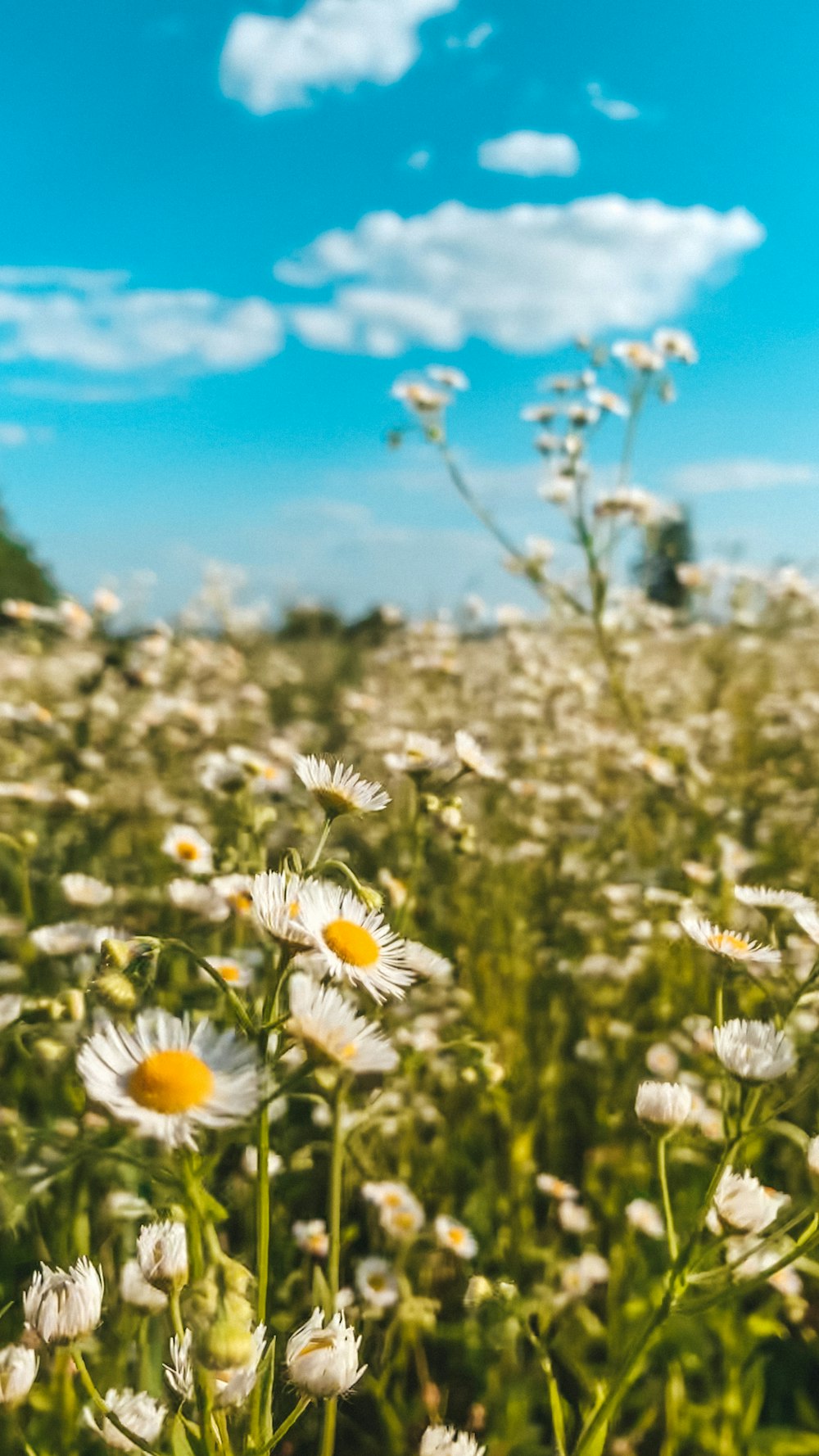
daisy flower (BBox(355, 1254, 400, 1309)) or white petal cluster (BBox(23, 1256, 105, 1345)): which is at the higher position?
white petal cluster (BBox(23, 1256, 105, 1345))

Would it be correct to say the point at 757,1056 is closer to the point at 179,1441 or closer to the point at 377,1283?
the point at 179,1441

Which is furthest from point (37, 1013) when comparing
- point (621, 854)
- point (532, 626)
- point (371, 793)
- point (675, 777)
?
point (532, 626)

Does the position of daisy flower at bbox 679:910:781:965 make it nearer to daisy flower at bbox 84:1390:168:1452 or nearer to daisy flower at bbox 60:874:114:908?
daisy flower at bbox 84:1390:168:1452

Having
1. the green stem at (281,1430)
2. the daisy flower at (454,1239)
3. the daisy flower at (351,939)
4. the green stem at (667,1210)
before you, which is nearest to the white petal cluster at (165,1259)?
the green stem at (281,1430)

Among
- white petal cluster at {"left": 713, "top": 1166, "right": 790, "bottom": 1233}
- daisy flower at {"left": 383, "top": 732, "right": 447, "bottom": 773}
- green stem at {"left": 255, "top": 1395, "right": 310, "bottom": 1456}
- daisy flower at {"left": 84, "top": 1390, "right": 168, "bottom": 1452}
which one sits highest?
daisy flower at {"left": 383, "top": 732, "right": 447, "bottom": 773}

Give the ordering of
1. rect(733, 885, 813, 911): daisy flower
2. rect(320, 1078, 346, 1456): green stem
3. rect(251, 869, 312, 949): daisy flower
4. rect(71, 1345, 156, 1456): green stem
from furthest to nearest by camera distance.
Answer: rect(733, 885, 813, 911): daisy flower
rect(320, 1078, 346, 1456): green stem
rect(251, 869, 312, 949): daisy flower
rect(71, 1345, 156, 1456): green stem

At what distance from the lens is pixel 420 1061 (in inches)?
56.5

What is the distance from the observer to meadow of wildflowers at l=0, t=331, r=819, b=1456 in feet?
2.44

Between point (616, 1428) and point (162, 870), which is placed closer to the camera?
point (616, 1428)

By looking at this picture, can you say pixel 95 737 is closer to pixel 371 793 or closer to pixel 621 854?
pixel 621 854

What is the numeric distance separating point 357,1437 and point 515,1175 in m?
0.51

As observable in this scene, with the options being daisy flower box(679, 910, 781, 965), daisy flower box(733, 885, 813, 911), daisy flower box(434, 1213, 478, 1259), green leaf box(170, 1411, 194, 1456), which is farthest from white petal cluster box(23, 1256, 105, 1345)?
daisy flower box(434, 1213, 478, 1259)

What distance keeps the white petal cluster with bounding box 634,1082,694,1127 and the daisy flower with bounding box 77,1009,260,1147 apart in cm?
38

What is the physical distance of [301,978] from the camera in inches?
29.0
